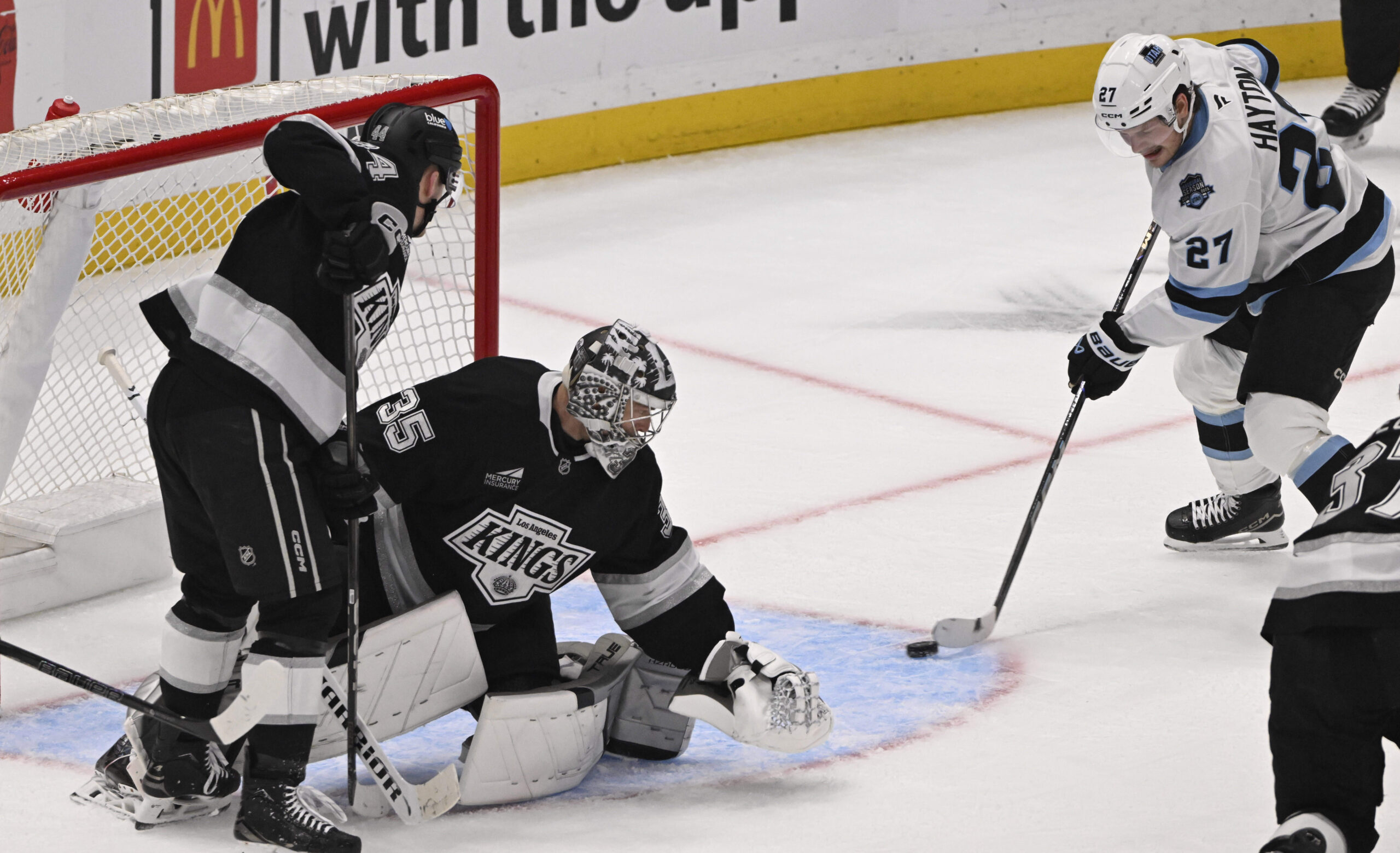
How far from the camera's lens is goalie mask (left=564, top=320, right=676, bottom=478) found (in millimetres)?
2781

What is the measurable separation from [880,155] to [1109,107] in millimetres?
4304

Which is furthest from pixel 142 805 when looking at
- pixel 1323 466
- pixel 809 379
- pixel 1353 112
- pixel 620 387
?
pixel 1353 112

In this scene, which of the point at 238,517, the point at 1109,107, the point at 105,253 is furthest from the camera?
the point at 105,253

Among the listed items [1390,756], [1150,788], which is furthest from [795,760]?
[1390,756]

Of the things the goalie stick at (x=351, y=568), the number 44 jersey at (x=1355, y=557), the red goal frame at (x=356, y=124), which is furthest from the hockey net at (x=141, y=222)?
the number 44 jersey at (x=1355, y=557)

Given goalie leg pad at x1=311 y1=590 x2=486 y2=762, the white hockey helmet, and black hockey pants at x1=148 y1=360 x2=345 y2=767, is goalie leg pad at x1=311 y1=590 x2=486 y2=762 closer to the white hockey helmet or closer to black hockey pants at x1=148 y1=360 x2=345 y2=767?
black hockey pants at x1=148 y1=360 x2=345 y2=767

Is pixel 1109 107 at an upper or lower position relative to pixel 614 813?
upper

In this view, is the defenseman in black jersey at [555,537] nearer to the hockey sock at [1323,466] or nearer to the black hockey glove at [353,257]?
the black hockey glove at [353,257]

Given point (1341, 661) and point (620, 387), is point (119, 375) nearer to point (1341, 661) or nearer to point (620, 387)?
point (620, 387)

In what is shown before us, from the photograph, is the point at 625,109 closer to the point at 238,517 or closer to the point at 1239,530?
the point at 1239,530

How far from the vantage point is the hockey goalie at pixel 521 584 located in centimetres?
286

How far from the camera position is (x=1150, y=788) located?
3078mm

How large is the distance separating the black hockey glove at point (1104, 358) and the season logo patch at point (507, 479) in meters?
1.25

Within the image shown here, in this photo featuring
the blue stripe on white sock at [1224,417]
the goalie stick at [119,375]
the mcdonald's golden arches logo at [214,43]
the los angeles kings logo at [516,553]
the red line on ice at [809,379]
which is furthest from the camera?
the mcdonald's golden arches logo at [214,43]
